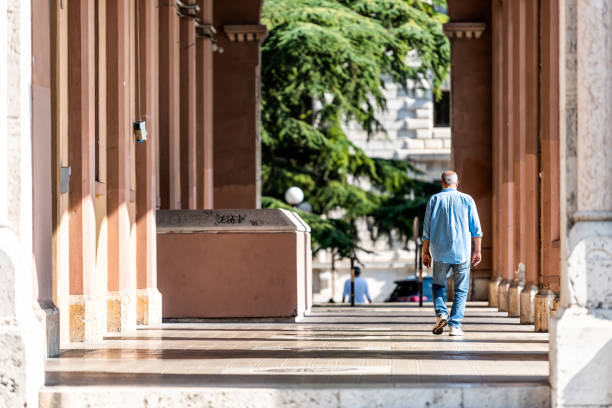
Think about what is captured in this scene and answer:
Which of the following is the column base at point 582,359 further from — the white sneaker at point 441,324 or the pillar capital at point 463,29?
the pillar capital at point 463,29

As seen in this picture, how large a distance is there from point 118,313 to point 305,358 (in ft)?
15.4

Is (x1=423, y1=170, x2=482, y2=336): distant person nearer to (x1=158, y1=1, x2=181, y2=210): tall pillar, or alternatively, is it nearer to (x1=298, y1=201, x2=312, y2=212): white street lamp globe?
(x1=158, y1=1, x2=181, y2=210): tall pillar

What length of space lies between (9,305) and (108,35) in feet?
22.6

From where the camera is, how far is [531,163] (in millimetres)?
16484

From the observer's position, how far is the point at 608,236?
8.38 meters

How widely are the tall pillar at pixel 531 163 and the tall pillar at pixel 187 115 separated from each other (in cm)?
610

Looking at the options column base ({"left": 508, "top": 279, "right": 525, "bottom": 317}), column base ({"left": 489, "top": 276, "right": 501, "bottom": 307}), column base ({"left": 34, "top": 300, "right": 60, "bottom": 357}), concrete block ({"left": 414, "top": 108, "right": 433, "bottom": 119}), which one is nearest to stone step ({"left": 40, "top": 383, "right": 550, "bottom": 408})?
column base ({"left": 34, "top": 300, "right": 60, "bottom": 357})

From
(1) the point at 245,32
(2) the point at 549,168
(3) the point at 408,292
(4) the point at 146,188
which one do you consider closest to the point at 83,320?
(4) the point at 146,188

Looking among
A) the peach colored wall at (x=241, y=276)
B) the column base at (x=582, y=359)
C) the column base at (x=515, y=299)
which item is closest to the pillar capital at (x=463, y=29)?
the column base at (x=515, y=299)

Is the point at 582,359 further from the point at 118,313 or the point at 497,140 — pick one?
the point at 497,140

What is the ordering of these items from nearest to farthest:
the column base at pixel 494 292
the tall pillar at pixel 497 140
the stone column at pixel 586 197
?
the stone column at pixel 586 197 < the column base at pixel 494 292 < the tall pillar at pixel 497 140

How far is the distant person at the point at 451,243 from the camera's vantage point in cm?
1284

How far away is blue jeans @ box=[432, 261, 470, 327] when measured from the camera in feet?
42.0

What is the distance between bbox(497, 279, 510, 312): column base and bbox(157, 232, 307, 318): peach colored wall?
453cm
